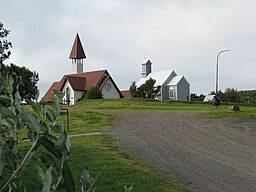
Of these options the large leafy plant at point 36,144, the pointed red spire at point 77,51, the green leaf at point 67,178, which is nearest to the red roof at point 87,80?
the pointed red spire at point 77,51

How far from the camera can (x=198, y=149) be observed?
47.5 ft

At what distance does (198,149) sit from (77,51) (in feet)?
191

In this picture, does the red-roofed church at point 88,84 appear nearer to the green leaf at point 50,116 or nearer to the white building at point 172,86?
the white building at point 172,86

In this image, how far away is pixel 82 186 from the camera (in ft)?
4.62

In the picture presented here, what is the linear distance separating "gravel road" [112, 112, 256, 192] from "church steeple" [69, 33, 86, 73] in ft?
156

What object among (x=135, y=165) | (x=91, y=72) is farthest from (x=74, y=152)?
(x=91, y=72)

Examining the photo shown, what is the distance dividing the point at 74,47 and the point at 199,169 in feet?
204

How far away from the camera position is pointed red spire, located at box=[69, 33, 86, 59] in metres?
71.0

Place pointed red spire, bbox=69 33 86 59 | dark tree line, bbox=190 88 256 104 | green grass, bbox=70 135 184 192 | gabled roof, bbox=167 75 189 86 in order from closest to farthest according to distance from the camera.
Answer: green grass, bbox=70 135 184 192 < dark tree line, bbox=190 88 256 104 < gabled roof, bbox=167 75 189 86 < pointed red spire, bbox=69 33 86 59

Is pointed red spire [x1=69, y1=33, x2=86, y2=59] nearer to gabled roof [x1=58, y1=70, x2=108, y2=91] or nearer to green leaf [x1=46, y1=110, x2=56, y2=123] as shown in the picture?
gabled roof [x1=58, y1=70, x2=108, y2=91]

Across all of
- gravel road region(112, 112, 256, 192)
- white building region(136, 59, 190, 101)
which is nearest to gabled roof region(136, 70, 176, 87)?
white building region(136, 59, 190, 101)

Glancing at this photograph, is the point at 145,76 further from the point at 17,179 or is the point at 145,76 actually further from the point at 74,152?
the point at 17,179

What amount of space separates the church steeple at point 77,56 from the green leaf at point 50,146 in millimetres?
69989

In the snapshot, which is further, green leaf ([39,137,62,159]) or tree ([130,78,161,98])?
tree ([130,78,161,98])
